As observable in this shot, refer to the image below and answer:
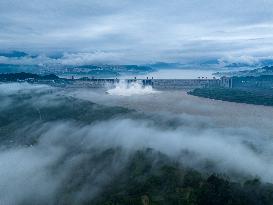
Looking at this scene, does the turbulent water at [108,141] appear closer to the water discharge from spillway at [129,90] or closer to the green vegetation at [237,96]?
the green vegetation at [237,96]

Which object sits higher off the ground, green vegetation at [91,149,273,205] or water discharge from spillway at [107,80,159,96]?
water discharge from spillway at [107,80,159,96]

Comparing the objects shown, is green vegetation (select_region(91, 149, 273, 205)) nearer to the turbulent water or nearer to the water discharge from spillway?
the turbulent water

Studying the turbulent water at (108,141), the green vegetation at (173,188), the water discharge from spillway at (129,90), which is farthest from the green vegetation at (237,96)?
the green vegetation at (173,188)

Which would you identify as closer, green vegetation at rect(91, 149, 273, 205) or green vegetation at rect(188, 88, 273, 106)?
green vegetation at rect(91, 149, 273, 205)

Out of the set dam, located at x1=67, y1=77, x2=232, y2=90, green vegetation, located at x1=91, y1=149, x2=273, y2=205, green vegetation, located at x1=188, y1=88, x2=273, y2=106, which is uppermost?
dam, located at x1=67, y1=77, x2=232, y2=90

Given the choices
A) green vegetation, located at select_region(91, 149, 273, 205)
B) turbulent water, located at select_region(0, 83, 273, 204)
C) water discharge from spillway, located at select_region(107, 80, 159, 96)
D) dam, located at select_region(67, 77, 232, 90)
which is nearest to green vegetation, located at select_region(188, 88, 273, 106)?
turbulent water, located at select_region(0, 83, 273, 204)

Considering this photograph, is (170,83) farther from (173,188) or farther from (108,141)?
(173,188)

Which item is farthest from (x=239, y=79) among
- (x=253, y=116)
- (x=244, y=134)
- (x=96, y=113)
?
(x=244, y=134)

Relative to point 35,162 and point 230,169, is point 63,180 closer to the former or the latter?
point 35,162

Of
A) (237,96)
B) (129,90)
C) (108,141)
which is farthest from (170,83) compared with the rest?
(108,141)
